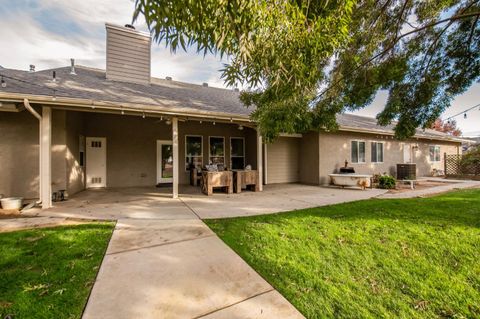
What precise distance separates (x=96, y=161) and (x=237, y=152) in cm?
642

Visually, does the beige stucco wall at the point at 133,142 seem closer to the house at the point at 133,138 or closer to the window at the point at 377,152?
the house at the point at 133,138

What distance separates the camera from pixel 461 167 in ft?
49.1

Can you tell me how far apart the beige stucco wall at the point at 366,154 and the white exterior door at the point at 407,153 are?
0.36 meters

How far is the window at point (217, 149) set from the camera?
11.5 metres

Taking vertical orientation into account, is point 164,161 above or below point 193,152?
below

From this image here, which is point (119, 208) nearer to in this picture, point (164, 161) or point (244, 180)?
point (244, 180)

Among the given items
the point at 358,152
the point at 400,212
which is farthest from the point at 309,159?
the point at 400,212

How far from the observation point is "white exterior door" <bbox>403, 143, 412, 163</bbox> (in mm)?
14367

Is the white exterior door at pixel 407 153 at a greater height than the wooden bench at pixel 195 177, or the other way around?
the white exterior door at pixel 407 153

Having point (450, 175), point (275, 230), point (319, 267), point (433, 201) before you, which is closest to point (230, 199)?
point (275, 230)

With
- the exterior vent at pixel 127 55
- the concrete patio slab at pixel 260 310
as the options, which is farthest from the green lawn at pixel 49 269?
the exterior vent at pixel 127 55

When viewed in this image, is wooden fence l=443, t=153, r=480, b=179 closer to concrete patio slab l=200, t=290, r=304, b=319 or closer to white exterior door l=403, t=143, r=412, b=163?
white exterior door l=403, t=143, r=412, b=163

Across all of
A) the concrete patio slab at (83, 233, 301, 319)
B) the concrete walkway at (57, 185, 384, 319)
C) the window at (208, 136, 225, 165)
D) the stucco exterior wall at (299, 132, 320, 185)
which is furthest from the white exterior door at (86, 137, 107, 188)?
the stucco exterior wall at (299, 132, 320, 185)

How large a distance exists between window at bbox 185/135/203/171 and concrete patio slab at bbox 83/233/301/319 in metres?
7.76
